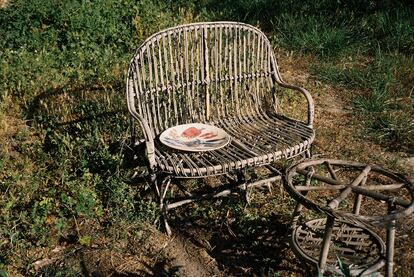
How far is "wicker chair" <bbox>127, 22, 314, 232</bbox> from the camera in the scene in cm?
338

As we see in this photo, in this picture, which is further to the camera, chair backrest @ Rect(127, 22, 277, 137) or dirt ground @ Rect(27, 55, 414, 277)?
chair backrest @ Rect(127, 22, 277, 137)

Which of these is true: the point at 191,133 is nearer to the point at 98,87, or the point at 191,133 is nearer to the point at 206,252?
the point at 206,252

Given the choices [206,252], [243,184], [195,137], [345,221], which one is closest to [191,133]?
[195,137]

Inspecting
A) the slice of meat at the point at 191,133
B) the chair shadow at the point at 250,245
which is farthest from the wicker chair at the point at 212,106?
the chair shadow at the point at 250,245

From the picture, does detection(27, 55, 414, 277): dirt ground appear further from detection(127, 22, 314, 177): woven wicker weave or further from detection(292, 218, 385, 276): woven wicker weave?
detection(127, 22, 314, 177): woven wicker weave

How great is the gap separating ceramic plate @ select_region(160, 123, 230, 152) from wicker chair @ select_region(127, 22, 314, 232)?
0.06 meters

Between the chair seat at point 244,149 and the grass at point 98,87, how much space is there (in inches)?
18.7

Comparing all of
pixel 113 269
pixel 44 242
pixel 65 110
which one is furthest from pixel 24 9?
pixel 113 269

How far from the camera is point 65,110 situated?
15.6ft

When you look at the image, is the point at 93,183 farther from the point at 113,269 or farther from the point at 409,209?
the point at 409,209

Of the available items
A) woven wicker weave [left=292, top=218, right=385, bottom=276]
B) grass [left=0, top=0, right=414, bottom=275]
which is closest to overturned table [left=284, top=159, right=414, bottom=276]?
woven wicker weave [left=292, top=218, right=385, bottom=276]

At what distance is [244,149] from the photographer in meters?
3.54

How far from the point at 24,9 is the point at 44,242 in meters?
4.00

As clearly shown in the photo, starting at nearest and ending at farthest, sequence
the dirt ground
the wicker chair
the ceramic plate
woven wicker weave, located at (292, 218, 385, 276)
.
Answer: woven wicker weave, located at (292, 218, 385, 276) < the dirt ground < the wicker chair < the ceramic plate
